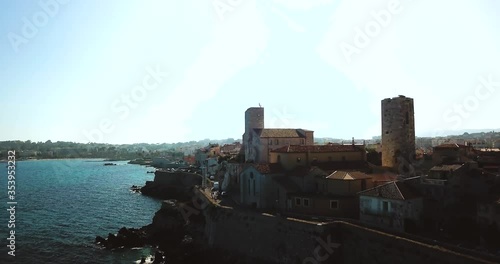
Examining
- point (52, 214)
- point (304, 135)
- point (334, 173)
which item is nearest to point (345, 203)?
point (334, 173)

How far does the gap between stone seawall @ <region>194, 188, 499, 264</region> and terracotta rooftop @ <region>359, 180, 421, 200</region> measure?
3511 mm

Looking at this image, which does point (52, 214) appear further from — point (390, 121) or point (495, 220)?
point (495, 220)

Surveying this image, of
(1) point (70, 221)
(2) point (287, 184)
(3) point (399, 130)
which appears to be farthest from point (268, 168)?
(1) point (70, 221)

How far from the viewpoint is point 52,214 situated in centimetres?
5509

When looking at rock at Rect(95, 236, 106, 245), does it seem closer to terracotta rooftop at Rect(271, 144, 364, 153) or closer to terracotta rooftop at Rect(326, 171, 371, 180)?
terracotta rooftop at Rect(271, 144, 364, 153)

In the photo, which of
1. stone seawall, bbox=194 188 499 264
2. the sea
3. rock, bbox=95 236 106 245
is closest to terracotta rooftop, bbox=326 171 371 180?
stone seawall, bbox=194 188 499 264

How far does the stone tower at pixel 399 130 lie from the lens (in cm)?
4206

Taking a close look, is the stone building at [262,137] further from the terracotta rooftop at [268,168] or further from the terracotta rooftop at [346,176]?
the terracotta rooftop at [346,176]

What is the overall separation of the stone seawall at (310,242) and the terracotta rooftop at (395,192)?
351 cm

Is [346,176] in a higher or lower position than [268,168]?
lower

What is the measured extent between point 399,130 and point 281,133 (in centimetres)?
1360

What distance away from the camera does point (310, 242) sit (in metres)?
25.9
